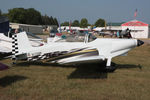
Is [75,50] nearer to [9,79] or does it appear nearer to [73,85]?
[73,85]

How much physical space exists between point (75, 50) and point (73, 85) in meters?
1.70

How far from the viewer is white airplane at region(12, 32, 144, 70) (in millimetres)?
5793

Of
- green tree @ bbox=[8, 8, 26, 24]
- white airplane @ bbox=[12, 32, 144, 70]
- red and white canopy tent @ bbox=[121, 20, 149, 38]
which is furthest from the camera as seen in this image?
green tree @ bbox=[8, 8, 26, 24]

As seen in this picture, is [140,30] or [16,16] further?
[16,16]

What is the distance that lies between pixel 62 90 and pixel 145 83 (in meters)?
2.82

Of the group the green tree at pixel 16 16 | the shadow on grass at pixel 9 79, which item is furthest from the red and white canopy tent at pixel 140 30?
the green tree at pixel 16 16

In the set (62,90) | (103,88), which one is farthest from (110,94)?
(62,90)

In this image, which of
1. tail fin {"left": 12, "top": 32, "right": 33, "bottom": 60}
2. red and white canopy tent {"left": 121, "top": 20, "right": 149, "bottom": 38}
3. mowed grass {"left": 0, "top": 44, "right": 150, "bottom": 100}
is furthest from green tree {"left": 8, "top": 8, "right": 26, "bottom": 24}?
mowed grass {"left": 0, "top": 44, "right": 150, "bottom": 100}

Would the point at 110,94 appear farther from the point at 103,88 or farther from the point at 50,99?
the point at 50,99

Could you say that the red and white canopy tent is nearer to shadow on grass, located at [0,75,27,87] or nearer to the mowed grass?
the mowed grass

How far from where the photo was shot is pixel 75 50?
231 inches

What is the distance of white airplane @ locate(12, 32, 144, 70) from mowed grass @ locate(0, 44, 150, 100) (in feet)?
1.88

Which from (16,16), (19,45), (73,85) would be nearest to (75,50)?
(73,85)

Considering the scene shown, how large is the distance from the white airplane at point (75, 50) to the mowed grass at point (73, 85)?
57 cm
